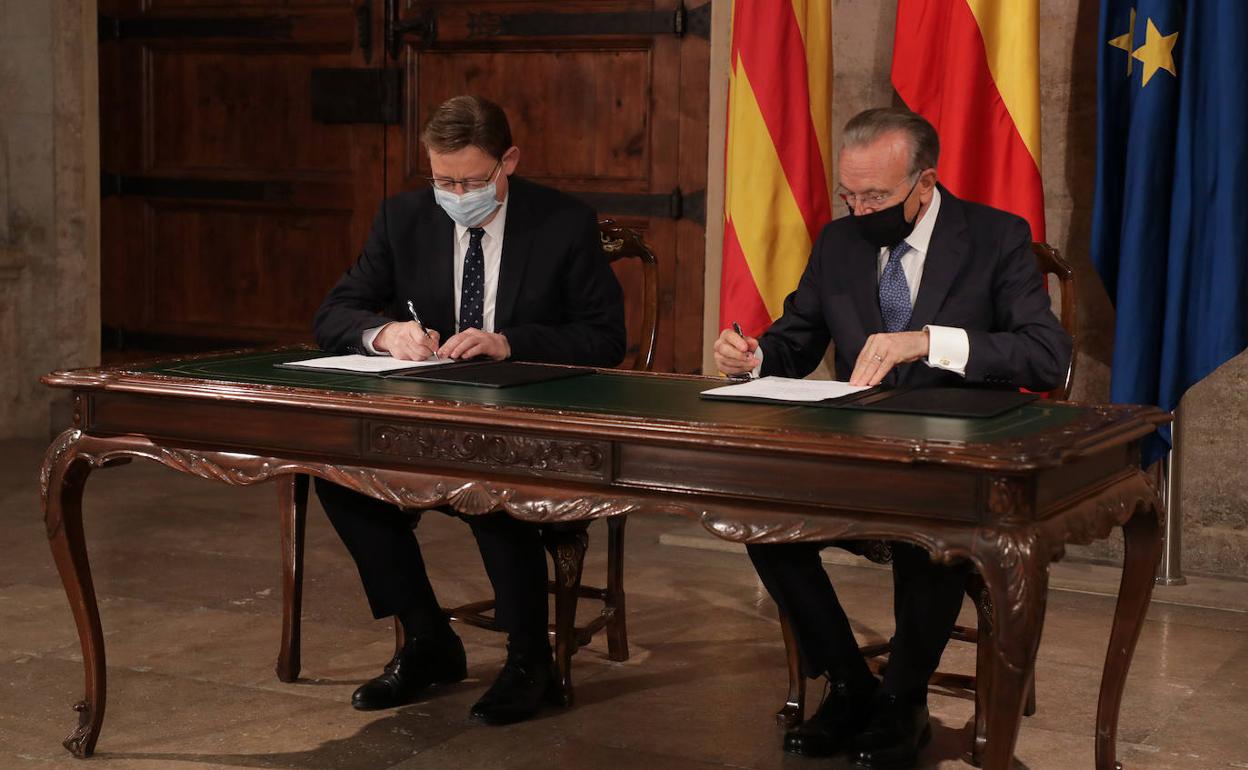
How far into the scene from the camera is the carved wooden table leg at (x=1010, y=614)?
8.20 feet

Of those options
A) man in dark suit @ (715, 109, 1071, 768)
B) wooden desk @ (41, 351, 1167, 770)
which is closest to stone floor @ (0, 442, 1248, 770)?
man in dark suit @ (715, 109, 1071, 768)

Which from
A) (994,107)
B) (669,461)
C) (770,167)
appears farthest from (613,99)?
(669,461)

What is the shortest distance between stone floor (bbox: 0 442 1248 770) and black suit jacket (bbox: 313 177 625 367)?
2.59ft

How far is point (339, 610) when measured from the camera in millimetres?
4484

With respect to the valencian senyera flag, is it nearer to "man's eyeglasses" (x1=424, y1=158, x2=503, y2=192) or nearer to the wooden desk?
"man's eyeglasses" (x1=424, y1=158, x2=503, y2=192)

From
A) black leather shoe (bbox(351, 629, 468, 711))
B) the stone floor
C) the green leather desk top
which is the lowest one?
the stone floor

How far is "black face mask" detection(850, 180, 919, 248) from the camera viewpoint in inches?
134

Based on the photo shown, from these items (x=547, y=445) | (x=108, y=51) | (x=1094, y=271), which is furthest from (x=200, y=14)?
(x=547, y=445)

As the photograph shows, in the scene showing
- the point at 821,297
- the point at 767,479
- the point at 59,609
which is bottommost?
the point at 59,609

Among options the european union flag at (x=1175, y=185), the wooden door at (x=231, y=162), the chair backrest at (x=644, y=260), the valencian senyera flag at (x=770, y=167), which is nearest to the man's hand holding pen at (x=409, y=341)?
the chair backrest at (x=644, y=260)

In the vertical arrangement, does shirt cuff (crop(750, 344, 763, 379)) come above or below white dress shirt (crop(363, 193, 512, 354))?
below

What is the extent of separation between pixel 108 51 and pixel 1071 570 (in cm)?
476

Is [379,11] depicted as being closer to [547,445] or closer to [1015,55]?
[1015,55]

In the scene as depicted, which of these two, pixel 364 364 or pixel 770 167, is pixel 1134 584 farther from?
pixel 770 167
